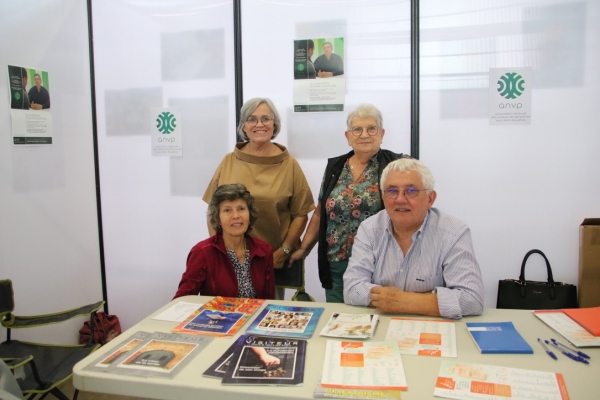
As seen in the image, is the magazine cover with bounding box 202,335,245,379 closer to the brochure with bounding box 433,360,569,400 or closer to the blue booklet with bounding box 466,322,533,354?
the brochure with bounding box 433,360,569,400

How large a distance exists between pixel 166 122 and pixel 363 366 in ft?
9.04

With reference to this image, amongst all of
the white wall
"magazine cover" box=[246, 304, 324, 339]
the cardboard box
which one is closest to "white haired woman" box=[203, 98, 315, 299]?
"magazine cover" box=[246, 304, 324, 339]

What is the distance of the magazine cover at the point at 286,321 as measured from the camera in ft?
5.18

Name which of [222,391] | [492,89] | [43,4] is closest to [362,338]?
[222,391]

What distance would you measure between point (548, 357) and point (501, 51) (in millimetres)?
2155

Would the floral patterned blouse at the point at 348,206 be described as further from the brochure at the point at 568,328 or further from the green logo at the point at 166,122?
the green logo at the point at 166,122

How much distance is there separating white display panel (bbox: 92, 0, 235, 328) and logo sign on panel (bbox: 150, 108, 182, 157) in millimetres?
51

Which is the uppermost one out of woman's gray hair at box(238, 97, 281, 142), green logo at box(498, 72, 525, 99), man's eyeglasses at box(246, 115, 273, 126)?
green logo at box(498, 72, 525, 99)

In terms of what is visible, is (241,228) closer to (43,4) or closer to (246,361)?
(246,361)

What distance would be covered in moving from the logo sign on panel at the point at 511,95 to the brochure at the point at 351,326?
1862 mm

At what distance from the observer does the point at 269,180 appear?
2.59 m

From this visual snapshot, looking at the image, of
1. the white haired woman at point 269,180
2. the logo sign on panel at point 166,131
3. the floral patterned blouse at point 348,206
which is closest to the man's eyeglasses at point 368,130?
the floral patterned blouse at point 348,206

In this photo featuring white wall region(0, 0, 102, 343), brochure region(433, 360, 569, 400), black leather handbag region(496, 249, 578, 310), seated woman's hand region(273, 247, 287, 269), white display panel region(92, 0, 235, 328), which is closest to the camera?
brochure region(433, 360, 569, 400)

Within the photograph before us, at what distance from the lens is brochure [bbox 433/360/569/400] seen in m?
1.14
